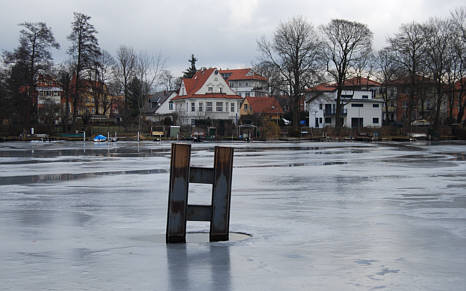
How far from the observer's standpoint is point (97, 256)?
25.7 ft

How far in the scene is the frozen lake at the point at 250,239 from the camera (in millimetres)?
6621

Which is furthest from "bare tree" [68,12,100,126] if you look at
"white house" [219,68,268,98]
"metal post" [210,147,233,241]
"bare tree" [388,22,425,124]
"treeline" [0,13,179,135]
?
"white house" [219,68,268,98]

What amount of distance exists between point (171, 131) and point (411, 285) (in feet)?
206

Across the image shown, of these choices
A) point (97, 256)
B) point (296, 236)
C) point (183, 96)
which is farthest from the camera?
point (183, 96)

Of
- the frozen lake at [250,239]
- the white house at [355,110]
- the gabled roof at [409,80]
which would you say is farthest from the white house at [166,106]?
the frozen lake at [250,239]

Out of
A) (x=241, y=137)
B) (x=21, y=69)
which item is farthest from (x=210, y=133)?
(x=21, y=69)

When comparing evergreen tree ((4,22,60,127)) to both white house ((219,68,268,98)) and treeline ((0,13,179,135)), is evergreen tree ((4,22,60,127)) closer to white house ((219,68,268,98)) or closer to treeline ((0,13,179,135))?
treeline ((0,13,179,135))

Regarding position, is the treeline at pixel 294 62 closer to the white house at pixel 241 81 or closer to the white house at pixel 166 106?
the white house at pixel 166 106

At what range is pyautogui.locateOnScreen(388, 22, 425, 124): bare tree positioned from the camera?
78312 mm

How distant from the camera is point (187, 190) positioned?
8.36 m

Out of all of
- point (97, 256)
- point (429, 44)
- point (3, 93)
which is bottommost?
point (97, 256)

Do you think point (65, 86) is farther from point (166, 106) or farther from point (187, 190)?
point (187, 190)

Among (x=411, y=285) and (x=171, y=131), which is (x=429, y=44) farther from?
(x=411, y=285)

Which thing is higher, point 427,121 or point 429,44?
point 429,44
